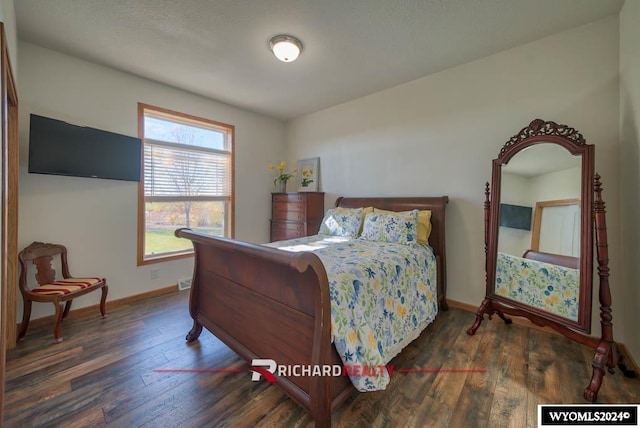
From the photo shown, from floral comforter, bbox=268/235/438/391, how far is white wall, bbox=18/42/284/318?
1.86 metres

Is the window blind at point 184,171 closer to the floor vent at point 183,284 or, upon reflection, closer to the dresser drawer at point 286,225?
the dresser drawer at point 286,225

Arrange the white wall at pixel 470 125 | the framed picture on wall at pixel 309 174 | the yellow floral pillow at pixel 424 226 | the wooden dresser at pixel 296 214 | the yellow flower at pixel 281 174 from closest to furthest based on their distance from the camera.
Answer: the white wall at pixel 470 125
the yellow floral pillow at pixel 424 226
the wooden dresser at pixel 296 214
the framed picture on wall at pixel 309 174
the yellow flower at pixel 281 174

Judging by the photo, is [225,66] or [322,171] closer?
[225,66]

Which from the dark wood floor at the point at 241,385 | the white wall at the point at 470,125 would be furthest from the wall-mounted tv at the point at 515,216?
the dark wood floor at the point at 241,385

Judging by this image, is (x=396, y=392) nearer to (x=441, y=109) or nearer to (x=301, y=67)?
(x=441, y=109)

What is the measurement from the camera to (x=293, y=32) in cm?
214

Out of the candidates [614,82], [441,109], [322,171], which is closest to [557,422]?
[614,82]

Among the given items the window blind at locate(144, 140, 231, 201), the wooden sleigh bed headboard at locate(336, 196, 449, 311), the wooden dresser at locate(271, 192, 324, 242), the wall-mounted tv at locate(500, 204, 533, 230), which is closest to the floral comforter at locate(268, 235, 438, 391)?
the wooden sleigh bed headboard at locate(336, 196, 449, 311)

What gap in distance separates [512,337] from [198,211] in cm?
388

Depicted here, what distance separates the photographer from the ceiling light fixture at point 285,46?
2.19m

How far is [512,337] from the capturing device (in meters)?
2.18

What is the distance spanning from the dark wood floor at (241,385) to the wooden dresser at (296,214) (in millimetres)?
1983

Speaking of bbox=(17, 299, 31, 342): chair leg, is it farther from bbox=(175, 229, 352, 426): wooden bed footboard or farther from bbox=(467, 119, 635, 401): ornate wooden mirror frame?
bbox=(467, 119, 635, 401): ornate wooden mirror frame

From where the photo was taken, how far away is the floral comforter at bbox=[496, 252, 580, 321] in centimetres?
182
